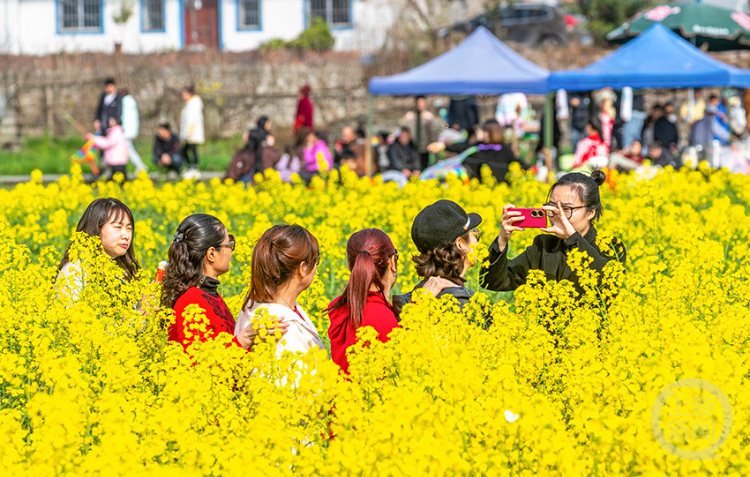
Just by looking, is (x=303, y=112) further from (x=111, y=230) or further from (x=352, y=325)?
(x=352, y=325)

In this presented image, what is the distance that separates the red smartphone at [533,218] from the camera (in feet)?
16.7

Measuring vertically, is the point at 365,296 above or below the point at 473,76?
below

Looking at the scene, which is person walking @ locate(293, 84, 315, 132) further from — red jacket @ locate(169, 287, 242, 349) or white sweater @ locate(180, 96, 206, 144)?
red jacket @ locate(169, 287, 242, 349)

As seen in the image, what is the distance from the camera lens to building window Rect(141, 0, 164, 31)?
29250mm

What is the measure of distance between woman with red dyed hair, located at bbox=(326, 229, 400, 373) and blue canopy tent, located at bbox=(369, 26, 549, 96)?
10.7m

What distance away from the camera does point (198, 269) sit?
4.80 meters

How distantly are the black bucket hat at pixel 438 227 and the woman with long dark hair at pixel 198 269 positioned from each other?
0.92 m

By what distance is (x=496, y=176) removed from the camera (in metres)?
11.8

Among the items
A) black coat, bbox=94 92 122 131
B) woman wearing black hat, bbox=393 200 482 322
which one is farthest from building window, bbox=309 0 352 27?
woman wearing black hat, bbox=393 200 482 322

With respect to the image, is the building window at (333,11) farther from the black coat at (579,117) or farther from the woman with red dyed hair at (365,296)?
the woman with red dyed hair at (365,296)

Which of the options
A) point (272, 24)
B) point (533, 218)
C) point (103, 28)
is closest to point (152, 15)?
point (103, 28)

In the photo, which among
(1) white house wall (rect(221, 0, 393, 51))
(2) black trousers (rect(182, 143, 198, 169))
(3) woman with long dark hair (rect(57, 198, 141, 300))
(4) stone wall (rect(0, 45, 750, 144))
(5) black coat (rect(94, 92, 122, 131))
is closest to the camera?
(3) woman with long dark hair (rect(57, 198, 141, 300))

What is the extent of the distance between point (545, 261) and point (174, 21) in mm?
25562

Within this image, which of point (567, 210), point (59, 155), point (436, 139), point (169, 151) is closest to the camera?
point (567, 210)
